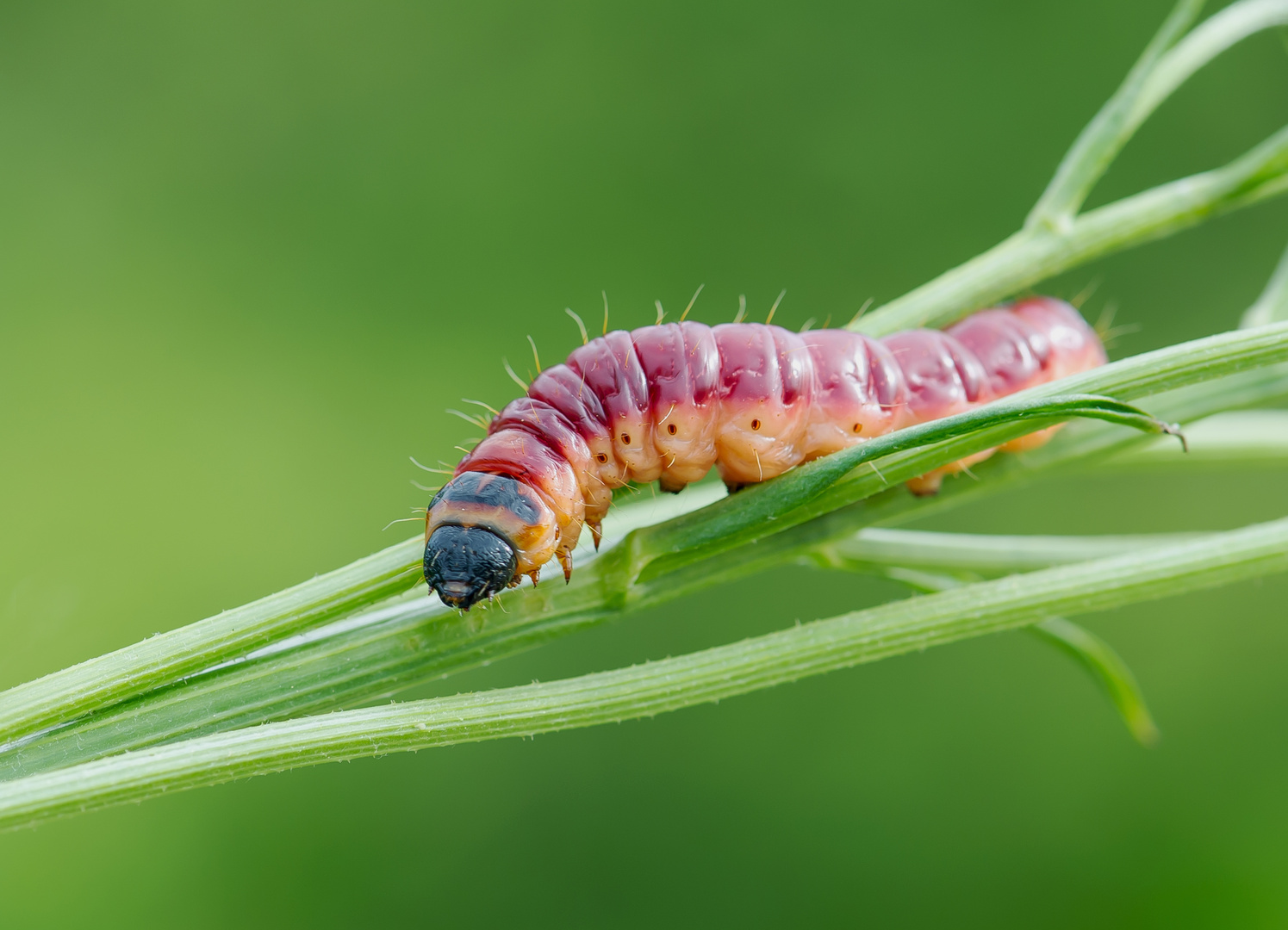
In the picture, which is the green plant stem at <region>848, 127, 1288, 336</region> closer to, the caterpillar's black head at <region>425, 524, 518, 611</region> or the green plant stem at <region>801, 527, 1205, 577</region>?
the green plant stem at <region>801, 527, 1205, 577</region>

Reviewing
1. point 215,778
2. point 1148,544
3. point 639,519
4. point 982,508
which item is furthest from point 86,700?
point 982,508

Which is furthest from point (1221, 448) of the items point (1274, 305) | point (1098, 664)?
point (1098, 664)

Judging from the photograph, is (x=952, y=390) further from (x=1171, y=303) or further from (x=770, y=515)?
(x=1171, y=303)

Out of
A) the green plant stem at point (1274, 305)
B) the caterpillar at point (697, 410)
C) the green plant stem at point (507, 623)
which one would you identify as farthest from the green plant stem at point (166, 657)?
the green plant stem at point (1274, 305)

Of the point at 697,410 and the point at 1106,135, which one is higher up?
the point at 1106,135

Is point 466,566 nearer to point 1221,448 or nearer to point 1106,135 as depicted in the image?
point 1106,135

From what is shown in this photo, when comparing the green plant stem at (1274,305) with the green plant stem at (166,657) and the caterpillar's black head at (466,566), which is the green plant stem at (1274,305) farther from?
the green plant stem at (166,657)
